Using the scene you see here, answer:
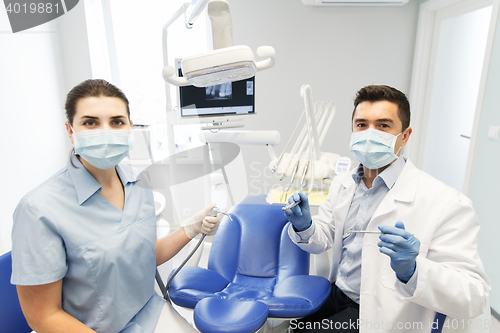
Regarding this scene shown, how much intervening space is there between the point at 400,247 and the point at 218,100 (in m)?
1.37

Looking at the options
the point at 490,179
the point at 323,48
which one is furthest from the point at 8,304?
the point at 323,48

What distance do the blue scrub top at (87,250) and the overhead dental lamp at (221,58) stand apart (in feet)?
1.62

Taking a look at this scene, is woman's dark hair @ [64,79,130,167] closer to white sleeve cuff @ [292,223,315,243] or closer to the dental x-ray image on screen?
white sleeve cuff @ [292,223,315,243]

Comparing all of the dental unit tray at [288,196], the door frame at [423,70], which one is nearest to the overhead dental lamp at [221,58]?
the dental unit tray at [288,196]

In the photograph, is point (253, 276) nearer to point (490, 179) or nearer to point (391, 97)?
point (391, 97)

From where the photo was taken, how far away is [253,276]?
4.80 ft

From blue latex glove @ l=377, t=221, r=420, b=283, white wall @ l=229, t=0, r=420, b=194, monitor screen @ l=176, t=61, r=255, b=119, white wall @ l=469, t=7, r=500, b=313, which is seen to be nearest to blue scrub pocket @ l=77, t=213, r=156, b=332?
blue latex glove @ l=377, t=221, r=420, b=283

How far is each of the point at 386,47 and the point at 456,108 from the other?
0.83 meters

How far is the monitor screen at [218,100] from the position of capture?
188 cm

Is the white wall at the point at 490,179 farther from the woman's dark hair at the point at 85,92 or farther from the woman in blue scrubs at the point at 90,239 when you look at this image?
the woman's dark hair at the point at 85,92

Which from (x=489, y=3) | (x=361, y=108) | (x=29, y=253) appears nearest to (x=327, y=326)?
(x=361, y=108)

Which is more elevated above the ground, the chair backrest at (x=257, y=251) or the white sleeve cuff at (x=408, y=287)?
the white sleeve cuff at (x=408, y=287)

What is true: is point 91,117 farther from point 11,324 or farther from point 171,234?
point 11,324

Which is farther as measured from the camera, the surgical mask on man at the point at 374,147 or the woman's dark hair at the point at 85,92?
the surgical mask on man at the point at 374,147
